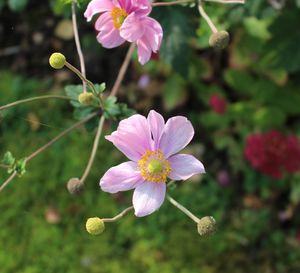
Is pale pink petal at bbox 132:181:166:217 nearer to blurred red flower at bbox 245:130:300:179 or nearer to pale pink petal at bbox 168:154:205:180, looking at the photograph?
pale pink petal at bbox 168:154:205:180

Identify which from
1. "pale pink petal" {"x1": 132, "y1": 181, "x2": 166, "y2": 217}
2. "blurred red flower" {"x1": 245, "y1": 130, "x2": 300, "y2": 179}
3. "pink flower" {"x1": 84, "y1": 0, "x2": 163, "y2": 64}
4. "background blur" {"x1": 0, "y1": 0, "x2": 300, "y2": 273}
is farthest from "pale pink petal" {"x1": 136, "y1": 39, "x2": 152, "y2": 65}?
"blurred red flower" {"x1": 245, "y1": 130, "x2": 300, "y2": 179}

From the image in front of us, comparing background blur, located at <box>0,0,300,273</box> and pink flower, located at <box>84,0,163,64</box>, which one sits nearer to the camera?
pink flower, located at <box>84,0,163,64</box>

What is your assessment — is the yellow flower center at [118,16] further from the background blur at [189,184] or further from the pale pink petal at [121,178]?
the background blur at [189,184]

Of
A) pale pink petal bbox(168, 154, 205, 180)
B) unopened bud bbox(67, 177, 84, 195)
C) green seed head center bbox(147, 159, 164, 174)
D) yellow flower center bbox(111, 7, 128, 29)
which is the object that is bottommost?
unopened bud bbox(67, 177, 84, 195)

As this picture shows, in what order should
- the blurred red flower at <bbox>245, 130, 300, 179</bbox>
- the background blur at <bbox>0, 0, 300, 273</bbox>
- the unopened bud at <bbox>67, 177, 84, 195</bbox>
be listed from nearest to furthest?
the unopened bud at <bbox>67, 177, 84, 195</bbox> → the blurred red flower at <bbox>245, 130, 300, 179</bbox> → the background blur at <bbox>0, 0, 300, 273</bbox>

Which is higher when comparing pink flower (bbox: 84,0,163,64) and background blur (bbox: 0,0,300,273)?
pink flower (bbox: 84,0,163,64)

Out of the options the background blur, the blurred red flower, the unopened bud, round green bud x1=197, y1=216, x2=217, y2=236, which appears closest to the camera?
round green bud x1=197, y1=216, x2=217, y2=236
